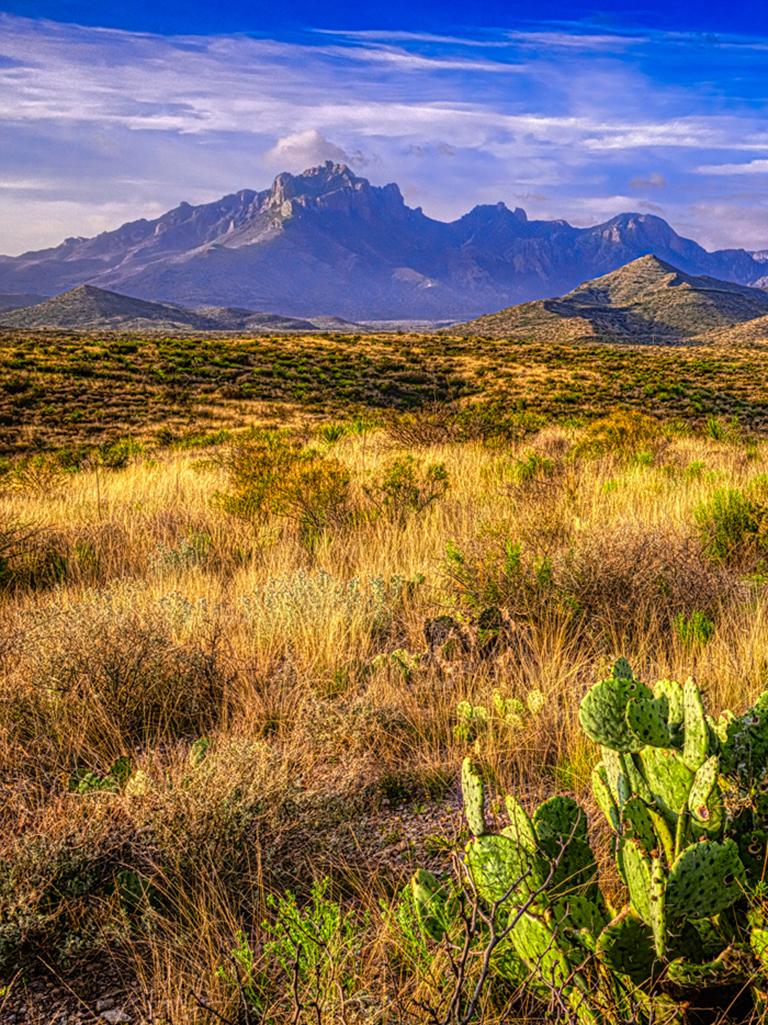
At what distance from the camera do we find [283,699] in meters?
2.80

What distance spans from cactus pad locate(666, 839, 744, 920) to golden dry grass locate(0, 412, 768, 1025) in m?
0.49

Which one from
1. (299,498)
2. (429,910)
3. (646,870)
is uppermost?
(646,870)

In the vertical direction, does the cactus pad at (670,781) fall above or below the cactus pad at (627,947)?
above

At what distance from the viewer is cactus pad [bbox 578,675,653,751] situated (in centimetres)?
150

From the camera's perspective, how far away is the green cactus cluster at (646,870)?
1.30 meters

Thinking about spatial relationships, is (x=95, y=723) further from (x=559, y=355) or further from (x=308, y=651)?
(x=559, y=355)

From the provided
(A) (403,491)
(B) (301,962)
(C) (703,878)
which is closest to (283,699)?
(B) (301,962)

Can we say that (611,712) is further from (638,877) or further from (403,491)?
(403,491)

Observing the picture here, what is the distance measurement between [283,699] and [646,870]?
1.76 metres

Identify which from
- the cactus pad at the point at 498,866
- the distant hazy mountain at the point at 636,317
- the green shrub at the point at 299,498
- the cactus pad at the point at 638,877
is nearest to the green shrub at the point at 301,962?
the cactus pad at the point at 498,866

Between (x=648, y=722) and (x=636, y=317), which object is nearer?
(x=648, y=722)

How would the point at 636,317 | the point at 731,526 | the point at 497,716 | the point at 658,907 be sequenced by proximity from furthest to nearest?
1. the point at 636,317
2. the point at 731,526
3. the point at 497,716
4. the point at 658,907

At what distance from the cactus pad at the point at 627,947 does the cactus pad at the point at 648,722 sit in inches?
13.3

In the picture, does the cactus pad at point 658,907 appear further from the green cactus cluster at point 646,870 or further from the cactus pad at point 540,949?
the cactus pad at point 540,949
